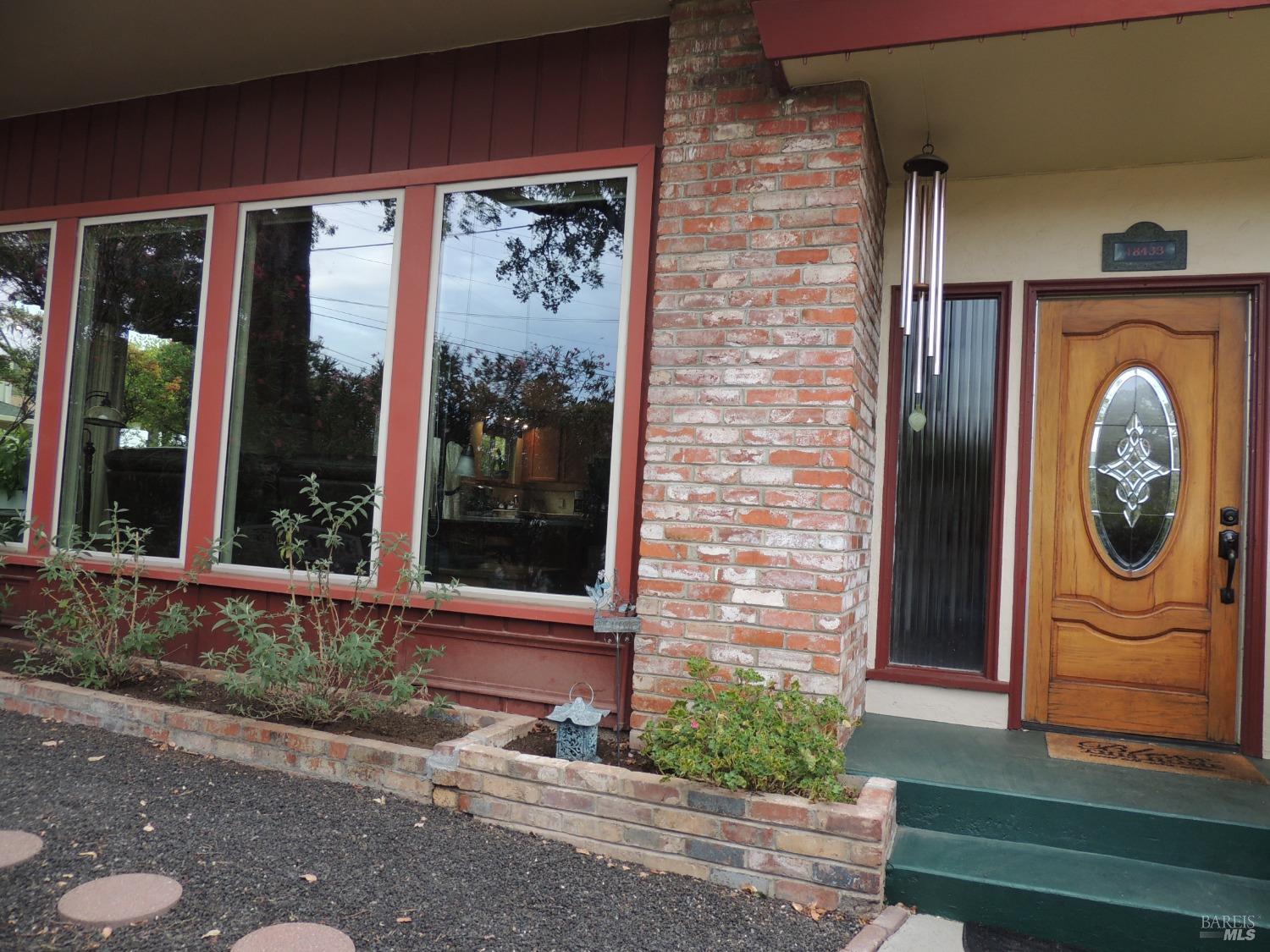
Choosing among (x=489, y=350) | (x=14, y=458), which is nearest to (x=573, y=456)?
(x=489, y=350)

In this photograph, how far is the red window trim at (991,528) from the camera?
3.67m

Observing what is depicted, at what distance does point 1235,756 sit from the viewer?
3.35 meters

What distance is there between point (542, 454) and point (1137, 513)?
104 inches

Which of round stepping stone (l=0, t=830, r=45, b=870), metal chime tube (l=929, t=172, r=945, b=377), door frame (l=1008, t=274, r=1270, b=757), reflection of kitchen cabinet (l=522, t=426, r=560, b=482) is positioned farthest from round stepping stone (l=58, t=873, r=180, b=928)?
door frame (l=1008, t=274, r=1270, b=757)

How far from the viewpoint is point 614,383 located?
365 centimetres

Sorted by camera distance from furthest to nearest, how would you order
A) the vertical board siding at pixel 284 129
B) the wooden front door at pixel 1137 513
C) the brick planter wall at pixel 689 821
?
the vertical board siding at pixel 284 129, the wooden front door at pixel 1137 513, the brick planter wall at pixel 689 821

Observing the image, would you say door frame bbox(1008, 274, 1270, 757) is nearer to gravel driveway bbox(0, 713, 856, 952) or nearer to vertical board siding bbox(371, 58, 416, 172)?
gravel driveway bbox(0, 713, 856, 952)

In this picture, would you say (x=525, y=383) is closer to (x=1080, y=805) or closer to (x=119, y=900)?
(x=119, y=900)

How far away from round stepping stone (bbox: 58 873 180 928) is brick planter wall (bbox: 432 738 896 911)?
3.08 feet

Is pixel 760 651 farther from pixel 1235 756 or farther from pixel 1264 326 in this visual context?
pixel 1264 326

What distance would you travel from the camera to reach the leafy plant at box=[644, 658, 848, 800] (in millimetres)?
2578

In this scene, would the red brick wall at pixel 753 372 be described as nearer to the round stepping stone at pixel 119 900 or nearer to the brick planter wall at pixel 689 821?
the brick planter wall at pixel 689 821

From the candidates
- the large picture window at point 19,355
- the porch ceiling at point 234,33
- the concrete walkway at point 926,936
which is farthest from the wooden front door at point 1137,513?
the large picture window at point 19,355

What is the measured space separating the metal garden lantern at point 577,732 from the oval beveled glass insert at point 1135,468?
2.39 m
